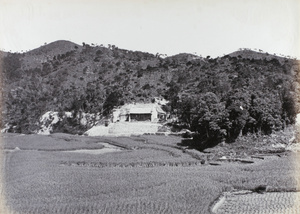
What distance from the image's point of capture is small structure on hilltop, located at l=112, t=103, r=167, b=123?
28.3 metres

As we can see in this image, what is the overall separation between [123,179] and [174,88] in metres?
15.8

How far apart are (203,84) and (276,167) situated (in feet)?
39.2

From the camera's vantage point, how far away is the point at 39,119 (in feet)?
82.7

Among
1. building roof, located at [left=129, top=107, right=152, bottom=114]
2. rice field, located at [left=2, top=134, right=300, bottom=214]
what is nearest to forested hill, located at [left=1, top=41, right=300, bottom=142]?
building roof, located at [left=129, top=107, right=152, bottom=114]

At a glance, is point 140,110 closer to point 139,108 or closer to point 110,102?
point 139,108

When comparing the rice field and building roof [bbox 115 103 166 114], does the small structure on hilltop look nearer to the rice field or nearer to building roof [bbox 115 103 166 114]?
building roof [bbox 115 103 166 114]

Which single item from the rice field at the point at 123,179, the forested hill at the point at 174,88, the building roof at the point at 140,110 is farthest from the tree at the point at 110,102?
the rice field at the point at 123,179

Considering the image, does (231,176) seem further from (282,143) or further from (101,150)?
(101,150)

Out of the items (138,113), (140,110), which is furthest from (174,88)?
(138,113)

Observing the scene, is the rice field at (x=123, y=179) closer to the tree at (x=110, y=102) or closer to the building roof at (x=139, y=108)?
the building roof at (x=139, y=108)

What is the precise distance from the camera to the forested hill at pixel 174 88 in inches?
790

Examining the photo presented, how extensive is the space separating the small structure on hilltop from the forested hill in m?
1.03

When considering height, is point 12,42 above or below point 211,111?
above

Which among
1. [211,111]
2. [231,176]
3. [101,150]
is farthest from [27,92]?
[231,176]
